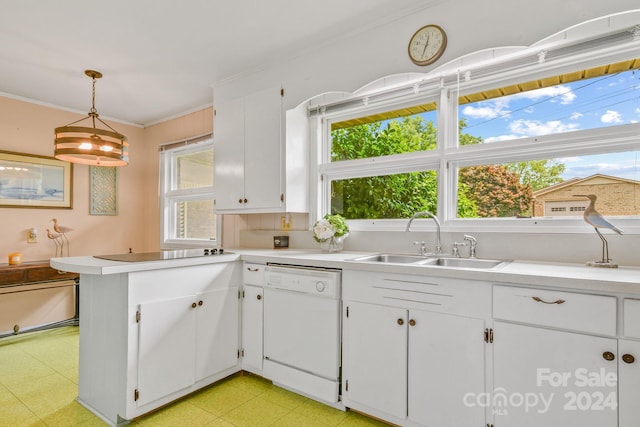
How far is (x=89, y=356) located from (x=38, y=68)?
7.97ft

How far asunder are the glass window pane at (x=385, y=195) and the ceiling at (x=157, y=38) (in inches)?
41.9

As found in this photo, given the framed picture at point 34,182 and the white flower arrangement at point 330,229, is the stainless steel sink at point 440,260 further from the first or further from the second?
the framed picture at point 34,182

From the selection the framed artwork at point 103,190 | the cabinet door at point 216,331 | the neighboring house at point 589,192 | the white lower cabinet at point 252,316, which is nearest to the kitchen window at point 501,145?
the neighboring house at point 589,192

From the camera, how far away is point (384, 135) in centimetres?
264

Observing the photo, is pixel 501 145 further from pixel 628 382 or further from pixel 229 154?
pixel 229 154

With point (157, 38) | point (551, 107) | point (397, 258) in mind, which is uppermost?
point (157, 38)

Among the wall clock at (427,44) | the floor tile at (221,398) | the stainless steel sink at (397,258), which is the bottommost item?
the floor tile at (221,398)

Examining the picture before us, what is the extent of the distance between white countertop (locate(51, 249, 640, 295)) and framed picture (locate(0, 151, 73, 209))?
6.97 ft

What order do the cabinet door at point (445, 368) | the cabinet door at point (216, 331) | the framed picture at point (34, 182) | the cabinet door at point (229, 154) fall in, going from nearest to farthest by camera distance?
the cabinet door at point (445, 368), the cabinet door at point (216, 331), the cabinet door at point (229, 154), the framed picture at point (34, 182)

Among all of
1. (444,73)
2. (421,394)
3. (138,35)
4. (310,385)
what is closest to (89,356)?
(310,385)

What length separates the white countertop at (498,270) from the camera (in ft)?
4.21

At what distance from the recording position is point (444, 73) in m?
2.19

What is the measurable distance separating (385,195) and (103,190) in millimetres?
3411

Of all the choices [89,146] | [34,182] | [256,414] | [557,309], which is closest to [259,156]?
[89,146]
